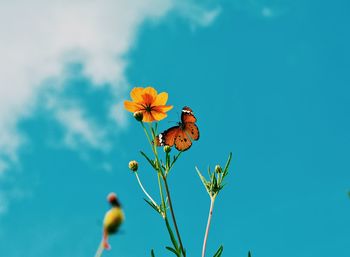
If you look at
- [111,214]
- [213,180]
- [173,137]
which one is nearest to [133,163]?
[173,137]

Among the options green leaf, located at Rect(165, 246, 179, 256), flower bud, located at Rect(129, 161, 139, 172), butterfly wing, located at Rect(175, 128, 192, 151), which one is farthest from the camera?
flower bud, located at Rect(129, 161, 139, 172)

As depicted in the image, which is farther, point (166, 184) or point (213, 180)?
point (213, 180)

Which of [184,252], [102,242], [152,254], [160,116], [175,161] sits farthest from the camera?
[160,116]

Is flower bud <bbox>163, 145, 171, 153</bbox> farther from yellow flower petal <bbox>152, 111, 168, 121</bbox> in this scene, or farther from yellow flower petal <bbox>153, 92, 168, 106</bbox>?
yellow flower petal <bbox>153, 92, 168, 106</bbox>

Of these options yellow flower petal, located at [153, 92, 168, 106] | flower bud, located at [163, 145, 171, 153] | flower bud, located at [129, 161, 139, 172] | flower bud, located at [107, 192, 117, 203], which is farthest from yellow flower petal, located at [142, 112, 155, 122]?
flower bud, located at [107, 192, 117, 203]

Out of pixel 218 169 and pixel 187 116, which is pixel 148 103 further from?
pixel 218 169

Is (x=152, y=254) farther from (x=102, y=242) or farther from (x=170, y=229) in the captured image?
(x=102, y=242)

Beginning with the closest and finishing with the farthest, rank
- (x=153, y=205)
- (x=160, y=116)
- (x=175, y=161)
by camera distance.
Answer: (x=153, y=205) < (x=175, y=161) < (x=160, y=116)

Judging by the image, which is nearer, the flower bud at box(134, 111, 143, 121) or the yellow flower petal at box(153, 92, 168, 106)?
the flower bud at box(134, 111, 143, 121)

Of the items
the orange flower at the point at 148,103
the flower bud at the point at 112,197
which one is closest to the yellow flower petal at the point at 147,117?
the orange flower at the point at 148,103
